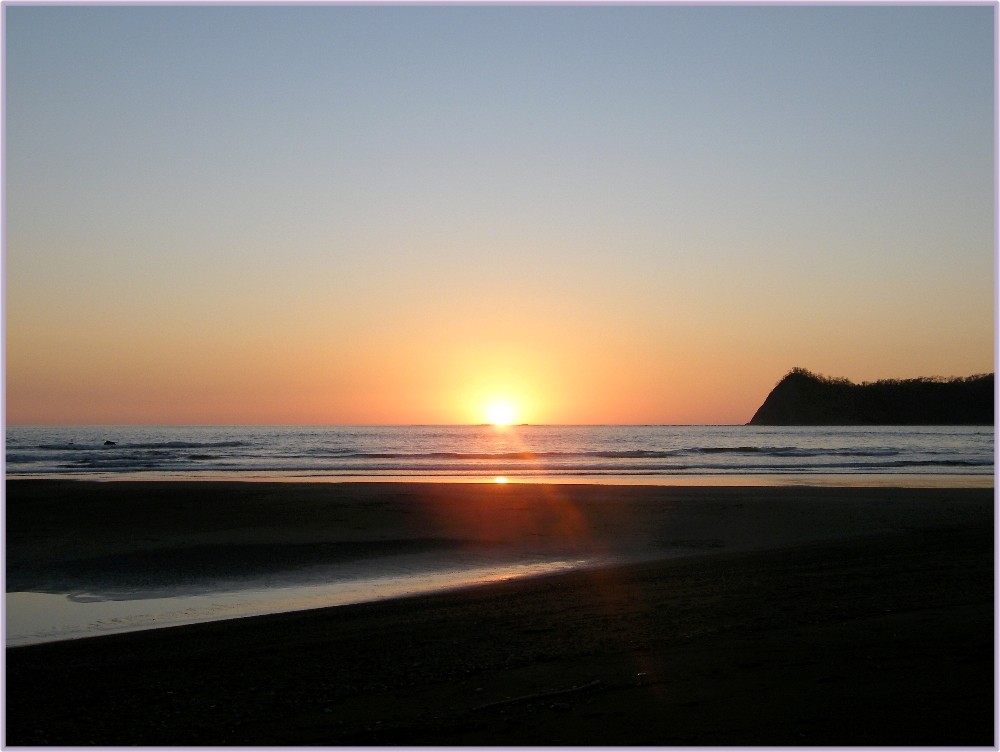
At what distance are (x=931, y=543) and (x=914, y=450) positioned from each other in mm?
47668

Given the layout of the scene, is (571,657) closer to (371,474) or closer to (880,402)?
(371,474)

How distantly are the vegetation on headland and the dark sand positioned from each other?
4351 inches

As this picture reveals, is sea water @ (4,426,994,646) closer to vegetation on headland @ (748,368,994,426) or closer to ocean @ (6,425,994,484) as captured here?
ocean @ (6,425,994,484)

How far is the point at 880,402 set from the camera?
13550cm

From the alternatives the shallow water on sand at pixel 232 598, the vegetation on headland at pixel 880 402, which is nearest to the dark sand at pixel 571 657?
the shallow water on sand at pixel 232 598

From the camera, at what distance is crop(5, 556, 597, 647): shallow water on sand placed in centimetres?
1005

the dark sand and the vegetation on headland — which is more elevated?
the vegetation on headland

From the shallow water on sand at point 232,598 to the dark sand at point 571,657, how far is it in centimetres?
77

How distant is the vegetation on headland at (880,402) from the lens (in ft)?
401

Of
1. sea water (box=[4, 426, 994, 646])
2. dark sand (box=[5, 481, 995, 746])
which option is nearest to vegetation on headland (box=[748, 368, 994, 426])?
sea water (box=[4, 426, 994, 646])

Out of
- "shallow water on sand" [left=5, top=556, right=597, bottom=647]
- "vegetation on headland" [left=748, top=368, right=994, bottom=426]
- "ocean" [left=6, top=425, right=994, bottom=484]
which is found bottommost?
"shallow water on sand" [left=5, top=556, right=597, bottom=647]

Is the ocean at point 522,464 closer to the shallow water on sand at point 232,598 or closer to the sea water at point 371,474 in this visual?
the sea water at point 371,474

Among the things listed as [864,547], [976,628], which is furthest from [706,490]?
[976,628]

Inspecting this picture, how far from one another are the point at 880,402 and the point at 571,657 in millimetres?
141051
